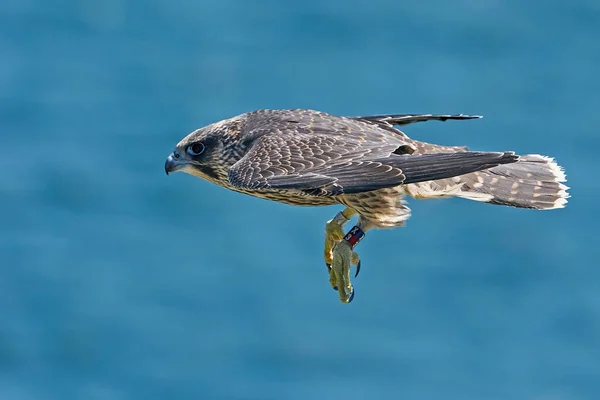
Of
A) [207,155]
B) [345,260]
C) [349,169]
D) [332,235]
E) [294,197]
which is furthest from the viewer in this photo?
[207,155]

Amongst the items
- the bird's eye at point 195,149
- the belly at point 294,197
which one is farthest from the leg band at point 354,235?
the bird's eye at point 195,149

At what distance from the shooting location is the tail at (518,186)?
27.6ft

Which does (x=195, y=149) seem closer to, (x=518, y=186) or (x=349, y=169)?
(x=349, y=169)

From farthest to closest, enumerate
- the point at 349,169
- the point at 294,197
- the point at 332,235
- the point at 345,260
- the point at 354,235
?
the point at 332,235 < the point at 354,235 < the point at 345,260 < the point at 294,197 < the point at 349,169

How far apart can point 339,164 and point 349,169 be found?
0.08 metres

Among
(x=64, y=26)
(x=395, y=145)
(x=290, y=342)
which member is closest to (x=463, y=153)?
(x=395, y=145)

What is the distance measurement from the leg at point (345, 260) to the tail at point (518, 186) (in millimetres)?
516

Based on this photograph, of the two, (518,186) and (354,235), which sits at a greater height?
(518,186)

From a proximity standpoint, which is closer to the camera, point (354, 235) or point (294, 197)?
point (294, 197)

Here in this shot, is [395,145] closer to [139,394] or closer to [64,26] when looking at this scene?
[139,394]

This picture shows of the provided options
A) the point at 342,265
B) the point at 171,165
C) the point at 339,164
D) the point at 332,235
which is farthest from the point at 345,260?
the point at 171,165

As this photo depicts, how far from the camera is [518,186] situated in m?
8.52

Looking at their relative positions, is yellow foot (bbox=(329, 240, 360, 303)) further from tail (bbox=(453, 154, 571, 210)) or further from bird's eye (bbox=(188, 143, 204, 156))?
bird's eye (bbox=(188, 143, 204, 156))

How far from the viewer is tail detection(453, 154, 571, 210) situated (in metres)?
8.42
